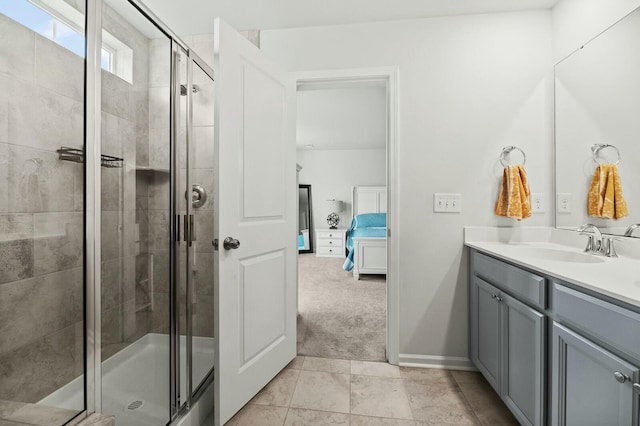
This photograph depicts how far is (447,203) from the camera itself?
197 cm

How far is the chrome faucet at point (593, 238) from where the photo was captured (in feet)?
4.73

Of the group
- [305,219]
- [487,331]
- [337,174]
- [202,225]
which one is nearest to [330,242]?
[305,219]

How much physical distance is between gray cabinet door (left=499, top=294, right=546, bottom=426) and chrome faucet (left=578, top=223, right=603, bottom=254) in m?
Answer: 0.54

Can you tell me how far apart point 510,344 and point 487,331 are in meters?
0.26

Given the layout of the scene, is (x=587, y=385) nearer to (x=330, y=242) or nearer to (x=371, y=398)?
(x=371, y=398)

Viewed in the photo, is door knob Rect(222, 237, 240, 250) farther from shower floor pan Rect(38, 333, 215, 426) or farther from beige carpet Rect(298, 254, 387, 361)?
beige carpet Rect(298, 254, 387, 361)

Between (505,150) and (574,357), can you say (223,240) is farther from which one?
(505,150)

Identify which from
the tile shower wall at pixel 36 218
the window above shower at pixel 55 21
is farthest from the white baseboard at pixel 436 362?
the window above shower at pixel 55 21

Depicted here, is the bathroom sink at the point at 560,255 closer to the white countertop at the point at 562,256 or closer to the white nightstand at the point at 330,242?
the white countertop at the point at 562,256

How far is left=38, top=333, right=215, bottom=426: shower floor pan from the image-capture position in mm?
1141

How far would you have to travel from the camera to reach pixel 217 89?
1362 mm

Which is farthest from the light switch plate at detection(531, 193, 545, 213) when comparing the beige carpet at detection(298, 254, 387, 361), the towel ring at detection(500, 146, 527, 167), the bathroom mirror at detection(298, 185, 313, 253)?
the bathroom mirror at detection(298, 185, 313, 253)

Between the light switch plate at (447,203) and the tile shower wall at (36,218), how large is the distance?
199 centimetres

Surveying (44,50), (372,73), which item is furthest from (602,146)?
(44,50)
